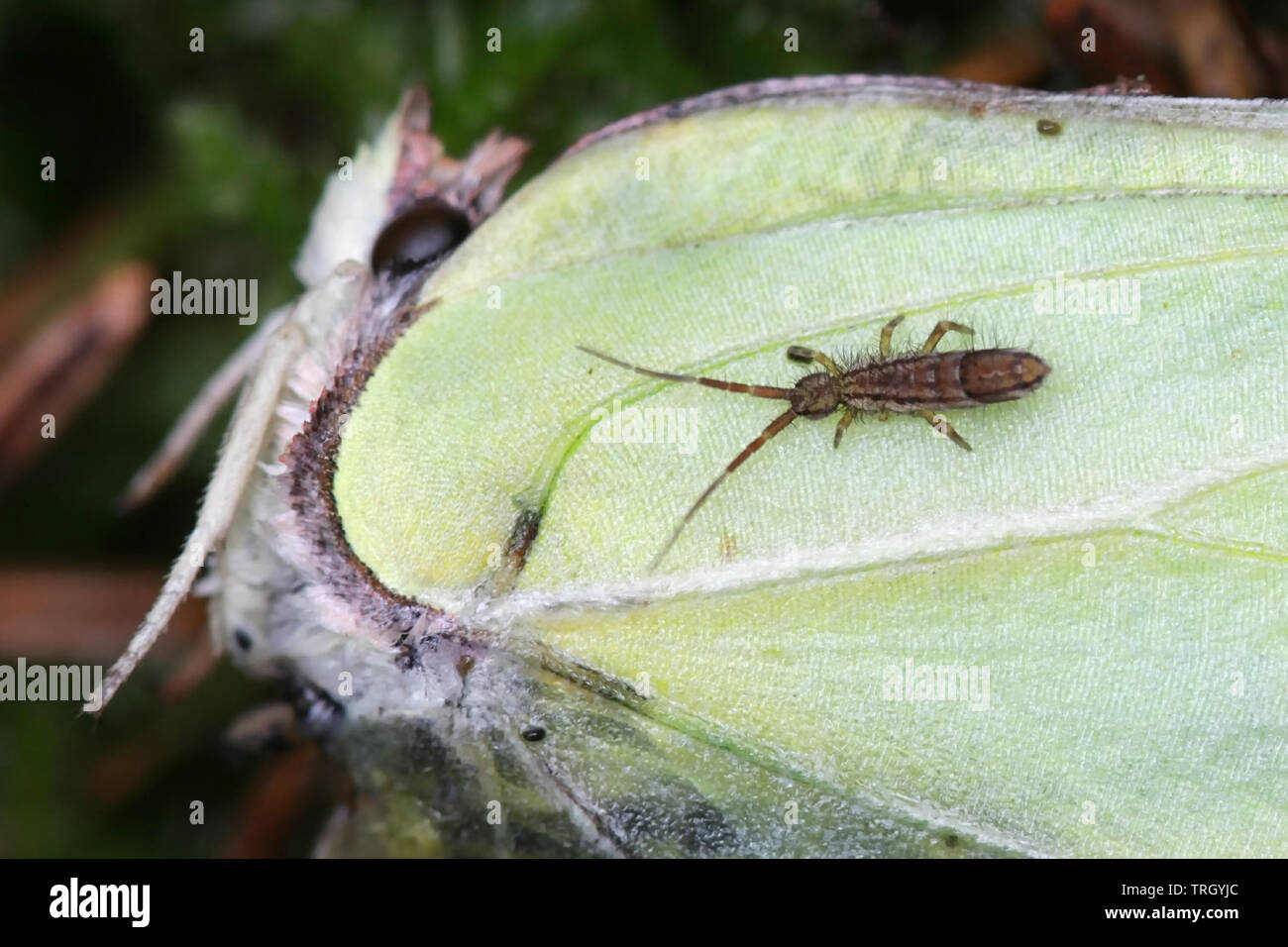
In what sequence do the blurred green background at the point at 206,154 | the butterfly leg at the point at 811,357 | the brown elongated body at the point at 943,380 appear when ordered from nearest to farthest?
the brown elongated body at the point at 943,380 < the butterfly leg at the point at 811,357 < the blurred green background at the point at 206,154

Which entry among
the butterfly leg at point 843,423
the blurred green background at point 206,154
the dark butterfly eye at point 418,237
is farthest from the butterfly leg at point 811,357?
the blurred green background at point 206,154

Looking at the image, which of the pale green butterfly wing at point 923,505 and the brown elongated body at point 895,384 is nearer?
the pale green butterfly wing at point 923,505

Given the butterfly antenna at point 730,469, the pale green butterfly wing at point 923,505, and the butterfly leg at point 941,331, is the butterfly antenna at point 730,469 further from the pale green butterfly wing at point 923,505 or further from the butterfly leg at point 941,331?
the butterfly leg at point 941,331

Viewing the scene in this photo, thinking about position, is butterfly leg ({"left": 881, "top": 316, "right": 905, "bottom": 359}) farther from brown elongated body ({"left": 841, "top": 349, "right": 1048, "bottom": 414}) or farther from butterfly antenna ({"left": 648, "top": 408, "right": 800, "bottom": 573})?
butterfly antenna ({"left": 648, "top": 408, "right": 800, "bottom": 573})

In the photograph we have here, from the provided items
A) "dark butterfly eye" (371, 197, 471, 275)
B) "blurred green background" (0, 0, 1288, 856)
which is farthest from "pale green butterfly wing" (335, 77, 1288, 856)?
"blurred green background" (0, 0, 1288, 856)

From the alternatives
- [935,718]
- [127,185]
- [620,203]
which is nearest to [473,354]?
[620,203]

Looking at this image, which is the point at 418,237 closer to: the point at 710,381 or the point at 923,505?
the point at 710,381

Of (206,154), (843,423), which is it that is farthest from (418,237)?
(206,154)
